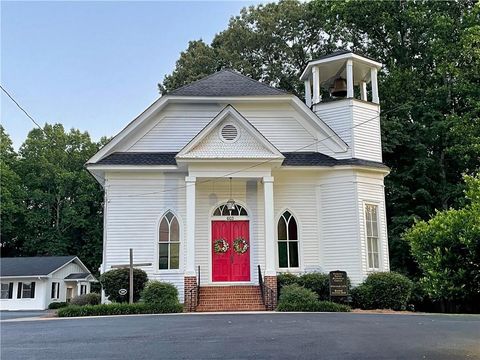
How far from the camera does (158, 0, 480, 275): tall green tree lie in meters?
24.9

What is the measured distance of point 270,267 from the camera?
16578mm

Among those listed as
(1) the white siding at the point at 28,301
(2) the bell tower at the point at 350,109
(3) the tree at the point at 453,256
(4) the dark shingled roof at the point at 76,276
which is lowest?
(1) the white siding at the point at 28,301

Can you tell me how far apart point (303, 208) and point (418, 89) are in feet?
43.8

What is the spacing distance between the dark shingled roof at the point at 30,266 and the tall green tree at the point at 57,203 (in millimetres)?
9312

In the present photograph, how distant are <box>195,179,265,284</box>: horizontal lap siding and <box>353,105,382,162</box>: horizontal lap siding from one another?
13.5 ft

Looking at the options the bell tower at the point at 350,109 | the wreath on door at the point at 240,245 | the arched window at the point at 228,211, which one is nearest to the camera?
the wreath on door at the point at 240,245

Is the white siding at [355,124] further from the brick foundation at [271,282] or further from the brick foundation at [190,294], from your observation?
the brick foundation at [190,294]

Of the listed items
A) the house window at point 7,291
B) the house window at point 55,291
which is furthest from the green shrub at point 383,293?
the house window at point 7,291

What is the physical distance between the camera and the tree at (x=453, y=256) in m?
4.36

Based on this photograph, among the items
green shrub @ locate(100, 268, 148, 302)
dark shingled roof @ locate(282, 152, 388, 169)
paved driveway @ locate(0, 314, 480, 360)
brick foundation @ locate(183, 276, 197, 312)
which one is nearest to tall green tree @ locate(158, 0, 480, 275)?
dark shingled roof @ locate(282, 152, 388, 169)

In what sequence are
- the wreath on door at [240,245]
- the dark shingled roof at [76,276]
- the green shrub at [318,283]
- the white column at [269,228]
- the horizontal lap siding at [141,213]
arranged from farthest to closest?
the dark shingled roof at [76,276]
the wreath on door at [240,245]
the horizontal lap siding at [141,213]
the green shrub at [318,283]
the white column at [269,228]

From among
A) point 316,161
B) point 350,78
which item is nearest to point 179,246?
point 316,161

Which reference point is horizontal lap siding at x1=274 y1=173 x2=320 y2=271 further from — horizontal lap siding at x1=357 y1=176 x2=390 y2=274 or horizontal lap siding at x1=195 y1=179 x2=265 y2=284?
horizontal lap siding at x1=357 y1=176 x2=390 y2=274

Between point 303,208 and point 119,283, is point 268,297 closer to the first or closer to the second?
point 303,208
